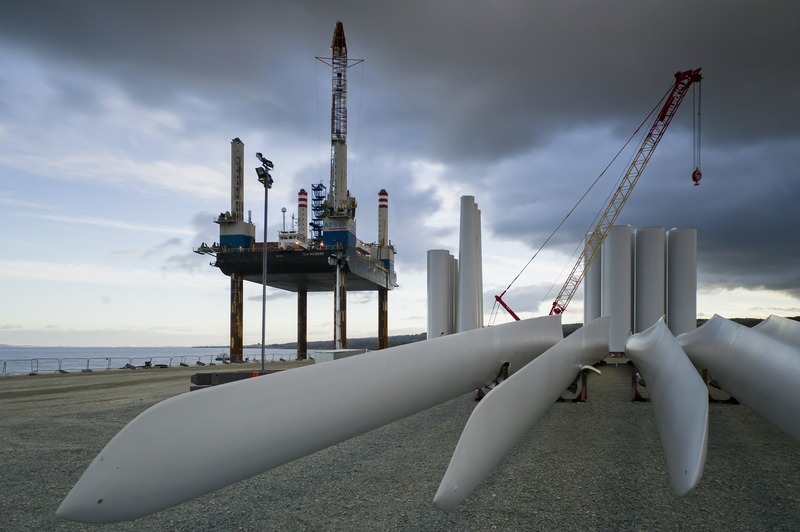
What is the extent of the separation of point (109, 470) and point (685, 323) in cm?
2429

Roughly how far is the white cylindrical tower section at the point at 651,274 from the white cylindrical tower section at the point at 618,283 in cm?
77

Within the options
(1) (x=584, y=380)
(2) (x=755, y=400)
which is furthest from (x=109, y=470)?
(1) (x=584, y=380)

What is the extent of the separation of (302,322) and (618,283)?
114ft

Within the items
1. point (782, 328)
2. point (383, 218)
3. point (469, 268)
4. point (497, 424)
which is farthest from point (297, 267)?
point (497, 424)

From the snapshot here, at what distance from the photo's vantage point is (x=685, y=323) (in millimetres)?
21656

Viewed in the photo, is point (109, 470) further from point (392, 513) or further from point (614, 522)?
point (614, 522)

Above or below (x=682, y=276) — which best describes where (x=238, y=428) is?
below

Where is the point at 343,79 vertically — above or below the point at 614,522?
above

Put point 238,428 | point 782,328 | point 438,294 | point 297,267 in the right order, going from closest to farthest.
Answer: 1. point 238,428
2. point 782,328
3. point 438,294
4. point 297,267

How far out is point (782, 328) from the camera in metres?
8.43

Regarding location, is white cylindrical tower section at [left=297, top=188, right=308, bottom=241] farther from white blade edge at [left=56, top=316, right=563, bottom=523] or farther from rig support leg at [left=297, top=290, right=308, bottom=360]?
white blade edge at [left=56, top=316, right=563, bottom=523]

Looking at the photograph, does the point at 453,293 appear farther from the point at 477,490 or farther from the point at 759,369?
the point at 477,490

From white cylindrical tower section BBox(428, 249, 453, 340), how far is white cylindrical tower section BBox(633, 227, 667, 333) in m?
9.16

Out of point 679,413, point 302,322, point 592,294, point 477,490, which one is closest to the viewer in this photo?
point 679,413
